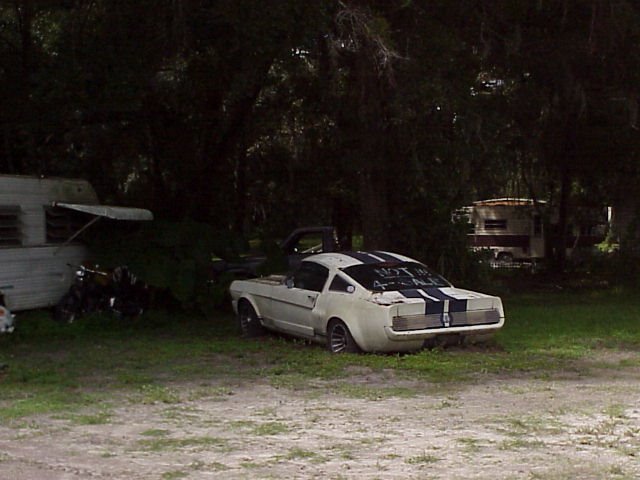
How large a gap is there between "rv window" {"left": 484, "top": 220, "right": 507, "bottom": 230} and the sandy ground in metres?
25.0

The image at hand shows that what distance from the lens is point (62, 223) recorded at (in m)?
17.7

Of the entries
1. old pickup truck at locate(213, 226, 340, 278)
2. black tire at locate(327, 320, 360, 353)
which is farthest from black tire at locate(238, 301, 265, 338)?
old pickup truck at locate(213, 226, 340, 278)

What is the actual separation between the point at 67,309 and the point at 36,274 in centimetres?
80

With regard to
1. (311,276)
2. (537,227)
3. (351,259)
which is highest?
(537,227)

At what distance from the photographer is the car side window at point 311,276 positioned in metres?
13.8

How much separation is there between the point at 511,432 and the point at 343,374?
3460mm

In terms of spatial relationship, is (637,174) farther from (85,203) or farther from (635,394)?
(635,394)

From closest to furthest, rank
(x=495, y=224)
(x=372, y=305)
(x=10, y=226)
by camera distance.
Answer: (x=372, y=305) → (x=10, y=226) → (x=495, y=224)

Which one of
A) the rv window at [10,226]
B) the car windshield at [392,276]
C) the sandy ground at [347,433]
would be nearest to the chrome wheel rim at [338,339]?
the car windshield at [392,276]

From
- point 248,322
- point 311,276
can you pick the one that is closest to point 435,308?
point 311,276

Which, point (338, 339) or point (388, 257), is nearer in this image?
point (338, 339)

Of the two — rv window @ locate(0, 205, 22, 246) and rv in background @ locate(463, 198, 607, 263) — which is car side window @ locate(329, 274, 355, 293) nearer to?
rv window @ locate(0, 205, 22, 246)

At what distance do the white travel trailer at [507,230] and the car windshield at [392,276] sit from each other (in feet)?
67.9

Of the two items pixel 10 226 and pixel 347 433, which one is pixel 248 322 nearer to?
pixel 10 226
